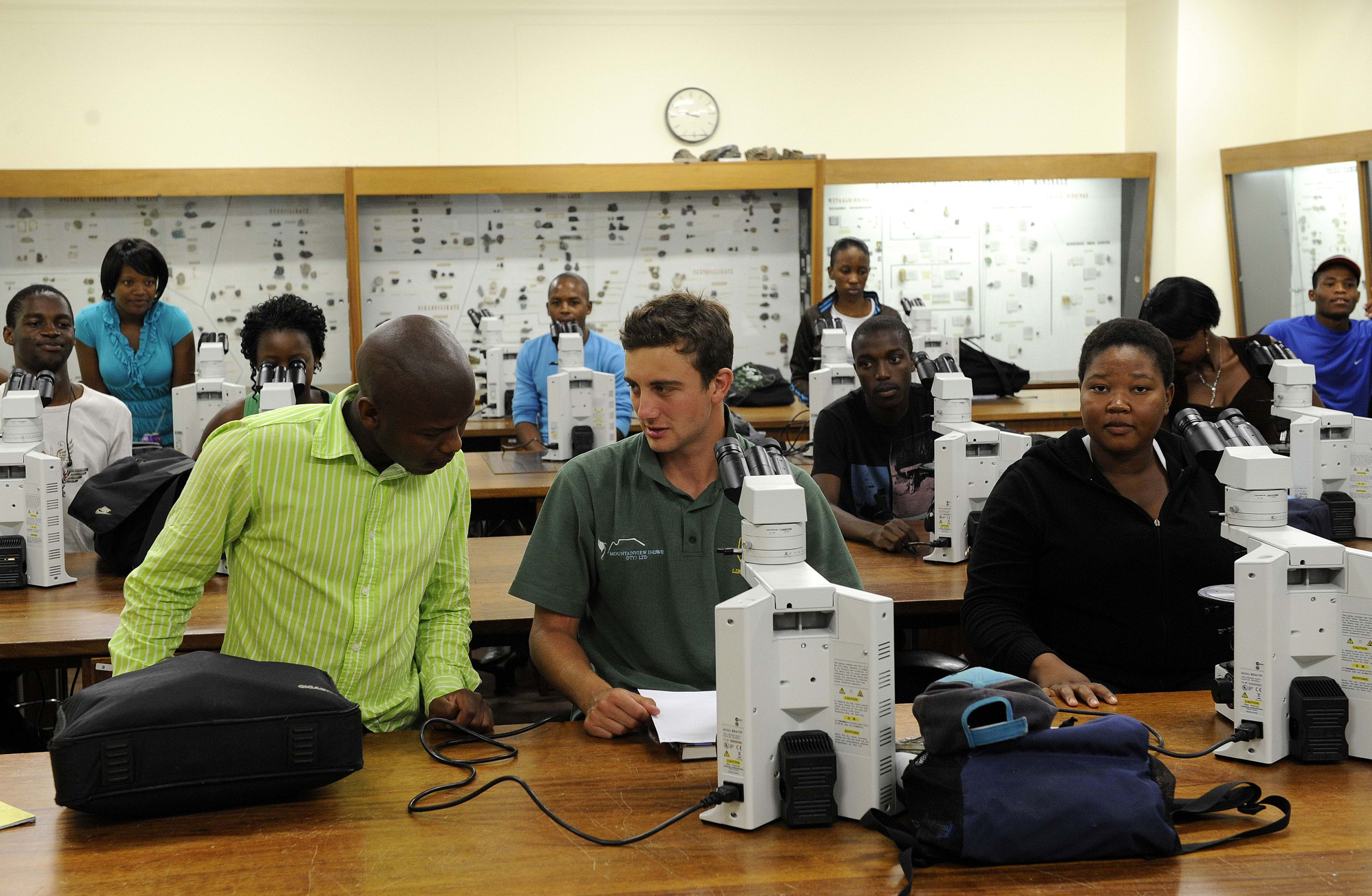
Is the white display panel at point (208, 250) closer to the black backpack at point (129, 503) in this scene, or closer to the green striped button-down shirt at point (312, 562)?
the black backpack at point (129, 503)

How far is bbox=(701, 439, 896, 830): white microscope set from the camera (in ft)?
5.26

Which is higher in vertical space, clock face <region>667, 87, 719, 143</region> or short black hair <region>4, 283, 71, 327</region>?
clock face <region>667, 87, 719, 143</region>

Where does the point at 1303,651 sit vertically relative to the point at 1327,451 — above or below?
below

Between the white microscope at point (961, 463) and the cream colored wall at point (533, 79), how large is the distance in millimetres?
5670

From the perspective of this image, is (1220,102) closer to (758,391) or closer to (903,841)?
(758,391)

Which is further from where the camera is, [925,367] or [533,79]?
[533,79]

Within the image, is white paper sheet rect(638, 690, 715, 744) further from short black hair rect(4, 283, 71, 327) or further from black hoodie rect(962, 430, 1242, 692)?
short black hair rect(4, 283, 71, 327)

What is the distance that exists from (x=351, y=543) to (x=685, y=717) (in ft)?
2.06

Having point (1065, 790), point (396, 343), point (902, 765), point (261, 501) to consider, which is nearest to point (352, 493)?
point (261, 501)

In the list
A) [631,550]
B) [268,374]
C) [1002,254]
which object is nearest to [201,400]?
[268,374]

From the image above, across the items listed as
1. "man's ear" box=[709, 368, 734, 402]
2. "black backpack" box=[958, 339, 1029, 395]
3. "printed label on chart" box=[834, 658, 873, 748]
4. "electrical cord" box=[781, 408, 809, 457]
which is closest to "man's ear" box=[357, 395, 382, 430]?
"man's ear" box=[709, 368, 734, 402]

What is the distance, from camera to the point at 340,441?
6.66ft

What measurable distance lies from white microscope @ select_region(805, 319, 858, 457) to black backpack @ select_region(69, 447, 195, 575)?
90.2 inches

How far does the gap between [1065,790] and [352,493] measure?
120 cm
